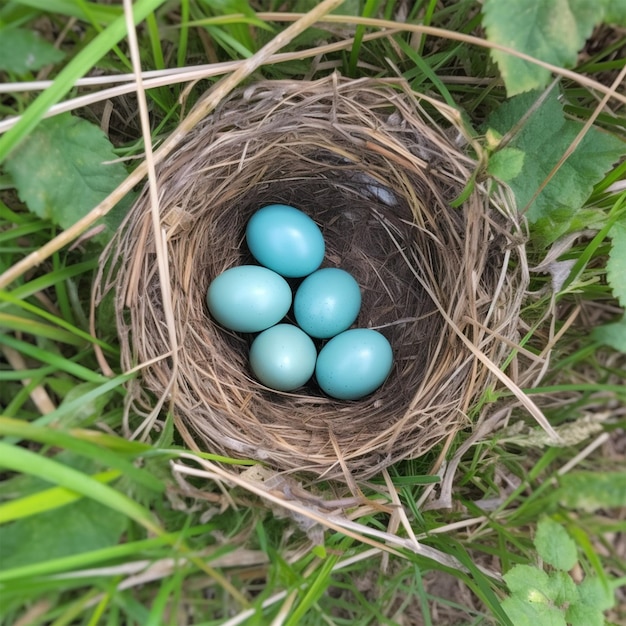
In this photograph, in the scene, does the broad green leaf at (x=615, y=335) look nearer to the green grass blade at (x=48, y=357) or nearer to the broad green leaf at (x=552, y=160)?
the broad green leaf at (x=552, y=160)

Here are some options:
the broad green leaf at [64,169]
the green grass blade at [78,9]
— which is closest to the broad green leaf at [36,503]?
the broad green leaf at [64,169]

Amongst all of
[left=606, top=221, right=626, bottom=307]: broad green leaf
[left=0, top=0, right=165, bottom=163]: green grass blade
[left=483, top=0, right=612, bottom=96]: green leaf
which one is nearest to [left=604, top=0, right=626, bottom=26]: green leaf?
[left=483, top=0, right=612, bottom=96]: green leaf

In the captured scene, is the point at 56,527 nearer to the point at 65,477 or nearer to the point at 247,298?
the point at 65,477

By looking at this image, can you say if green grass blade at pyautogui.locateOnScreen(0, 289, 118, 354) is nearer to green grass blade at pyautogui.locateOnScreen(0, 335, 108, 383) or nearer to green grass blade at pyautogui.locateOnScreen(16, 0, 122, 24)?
green grass blade at pyautogui.locateOnScreen(0, 335, 108, 383)

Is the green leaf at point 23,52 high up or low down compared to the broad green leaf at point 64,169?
up

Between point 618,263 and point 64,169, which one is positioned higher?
point 618,263

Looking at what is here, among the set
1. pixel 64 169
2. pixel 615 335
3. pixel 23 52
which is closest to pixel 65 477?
pixel 64 169
